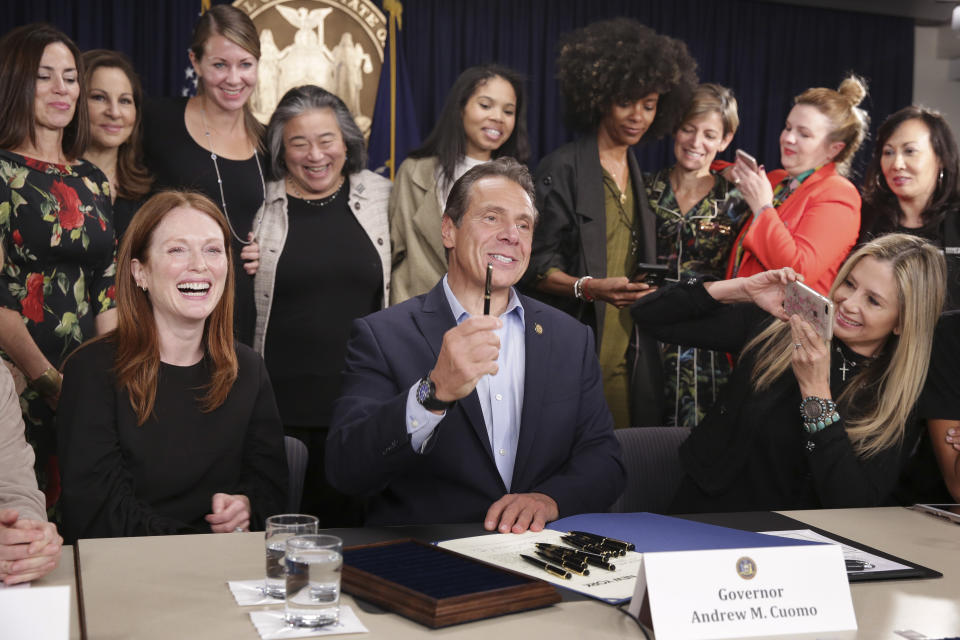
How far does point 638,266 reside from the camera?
3.58m

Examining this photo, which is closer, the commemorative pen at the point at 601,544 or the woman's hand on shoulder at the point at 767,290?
the commemorative pen at the point at 601,544

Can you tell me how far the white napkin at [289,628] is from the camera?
136 cm

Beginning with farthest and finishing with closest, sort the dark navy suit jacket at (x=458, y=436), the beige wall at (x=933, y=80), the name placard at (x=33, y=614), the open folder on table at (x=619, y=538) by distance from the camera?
1. the beige wall at (x=933, y=80)
2. the dark navy suit jacket at (x=458, y=436)
3. the open folder on table at (x=619, y=538)
4. the name placard at (x=33, y=614)

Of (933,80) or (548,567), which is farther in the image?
(933,80)

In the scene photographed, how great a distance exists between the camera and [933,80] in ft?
22.4

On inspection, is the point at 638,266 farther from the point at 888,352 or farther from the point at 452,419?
the point at 452,419

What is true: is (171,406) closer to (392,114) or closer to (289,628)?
(289,628)

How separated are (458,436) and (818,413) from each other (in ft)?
2.81

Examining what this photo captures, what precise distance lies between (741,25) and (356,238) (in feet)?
12.7

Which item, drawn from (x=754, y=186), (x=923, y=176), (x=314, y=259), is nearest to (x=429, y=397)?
(x=314, y=259)

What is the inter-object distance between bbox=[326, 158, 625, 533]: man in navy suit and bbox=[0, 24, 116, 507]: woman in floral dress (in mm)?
1161

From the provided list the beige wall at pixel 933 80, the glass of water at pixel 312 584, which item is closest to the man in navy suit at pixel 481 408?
the glass of water at pixel 312 584

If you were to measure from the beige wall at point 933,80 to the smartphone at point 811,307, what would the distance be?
492 cm

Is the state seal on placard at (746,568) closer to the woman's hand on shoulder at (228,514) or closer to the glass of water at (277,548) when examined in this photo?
the glass of water at (277,548)
